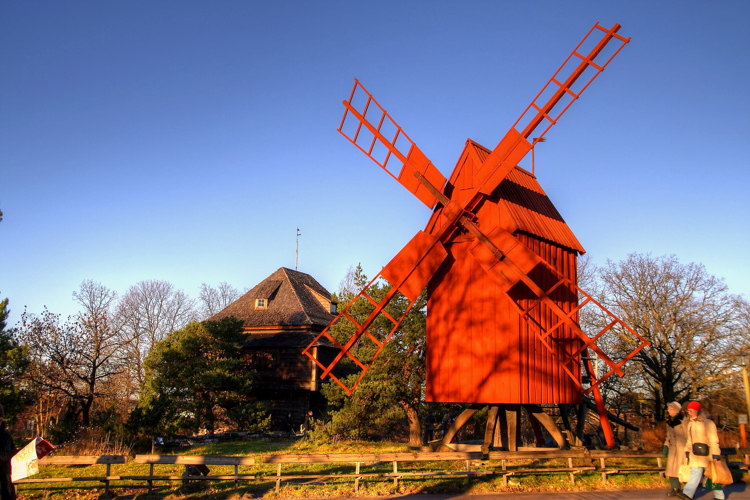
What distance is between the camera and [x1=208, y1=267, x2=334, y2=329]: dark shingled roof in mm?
30516

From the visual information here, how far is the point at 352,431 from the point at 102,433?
801 cm

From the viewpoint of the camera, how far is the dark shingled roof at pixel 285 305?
1201 inches

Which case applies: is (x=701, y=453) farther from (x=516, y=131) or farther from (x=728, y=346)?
(x=728, y=346)

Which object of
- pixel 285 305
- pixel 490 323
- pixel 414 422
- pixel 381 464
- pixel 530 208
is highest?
pixel 530 208

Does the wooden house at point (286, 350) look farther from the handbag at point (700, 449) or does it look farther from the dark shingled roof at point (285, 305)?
the handbag at point (700, 449)

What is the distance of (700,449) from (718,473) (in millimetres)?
457

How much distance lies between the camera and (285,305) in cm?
3189

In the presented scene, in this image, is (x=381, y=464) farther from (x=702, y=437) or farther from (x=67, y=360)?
(x=67, y=360)

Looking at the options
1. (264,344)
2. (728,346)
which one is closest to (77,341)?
(264,344)

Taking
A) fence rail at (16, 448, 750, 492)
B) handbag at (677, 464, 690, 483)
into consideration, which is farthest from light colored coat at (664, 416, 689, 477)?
fence rail at (16, 448, 750, 492)

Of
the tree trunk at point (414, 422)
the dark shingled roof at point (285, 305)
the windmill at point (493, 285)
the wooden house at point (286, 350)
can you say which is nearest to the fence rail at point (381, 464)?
the windmill at point (493, 285)

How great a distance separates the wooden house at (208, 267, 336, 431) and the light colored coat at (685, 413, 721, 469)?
20384 millimetres

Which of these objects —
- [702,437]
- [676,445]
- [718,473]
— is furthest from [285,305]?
[718,473]

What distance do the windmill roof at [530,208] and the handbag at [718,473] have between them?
6.07 metres
